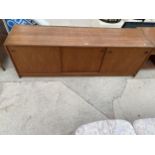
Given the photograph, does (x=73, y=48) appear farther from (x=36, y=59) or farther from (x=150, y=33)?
(x=150, y=33)

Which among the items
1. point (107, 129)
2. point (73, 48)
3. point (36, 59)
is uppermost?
point (73, 48)

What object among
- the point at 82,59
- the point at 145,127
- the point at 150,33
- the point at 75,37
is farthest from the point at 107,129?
the point at 150,33

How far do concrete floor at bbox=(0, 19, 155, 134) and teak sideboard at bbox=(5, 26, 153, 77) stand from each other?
212mm

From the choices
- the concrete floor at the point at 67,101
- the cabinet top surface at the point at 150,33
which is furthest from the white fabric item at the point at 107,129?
the cabinet top surface at the point at 150,33

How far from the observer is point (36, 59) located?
165 centimetres

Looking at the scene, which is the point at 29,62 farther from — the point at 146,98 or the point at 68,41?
the point at 146,98

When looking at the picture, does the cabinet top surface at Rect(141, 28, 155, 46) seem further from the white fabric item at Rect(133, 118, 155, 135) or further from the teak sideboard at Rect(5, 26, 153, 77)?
the white fabric item at Rect(133, 118, 155, 135)

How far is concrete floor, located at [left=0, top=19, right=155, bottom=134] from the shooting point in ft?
5.34

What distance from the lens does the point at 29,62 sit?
1.69m

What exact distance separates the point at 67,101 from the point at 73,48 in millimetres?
687

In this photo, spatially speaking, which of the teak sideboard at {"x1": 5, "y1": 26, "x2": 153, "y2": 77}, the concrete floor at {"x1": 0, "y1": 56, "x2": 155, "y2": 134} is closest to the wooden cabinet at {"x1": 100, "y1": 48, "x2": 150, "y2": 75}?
the teak sideboard at {"x1": 5, "y1": 26, "x2": 153, "y2": 77}

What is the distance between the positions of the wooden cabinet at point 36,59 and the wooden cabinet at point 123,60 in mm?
610
